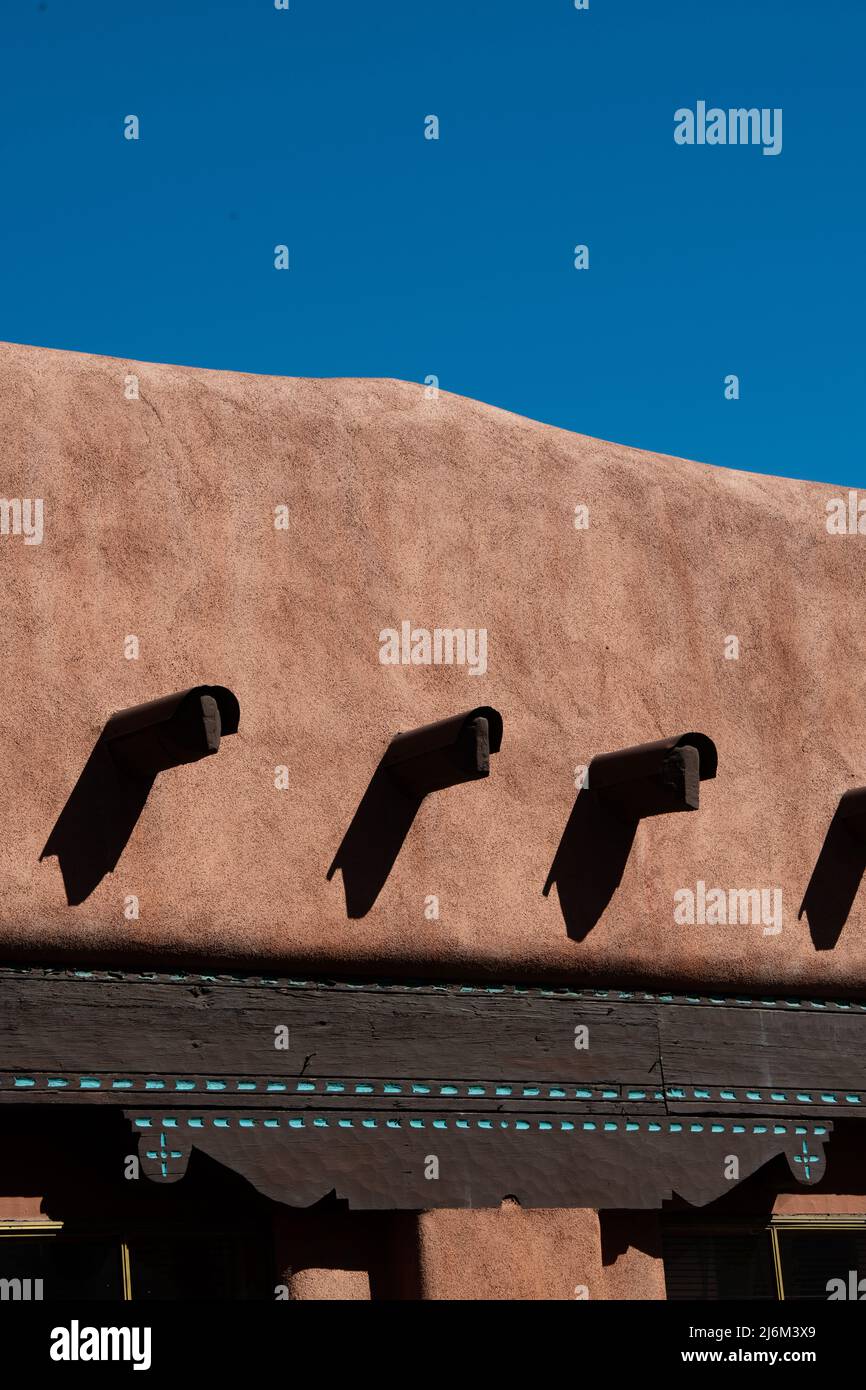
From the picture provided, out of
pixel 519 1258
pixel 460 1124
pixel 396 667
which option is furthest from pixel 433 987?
pixel 396 667

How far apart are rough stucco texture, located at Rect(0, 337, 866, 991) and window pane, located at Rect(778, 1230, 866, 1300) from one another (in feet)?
4.00

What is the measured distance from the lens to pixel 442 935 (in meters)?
8.77

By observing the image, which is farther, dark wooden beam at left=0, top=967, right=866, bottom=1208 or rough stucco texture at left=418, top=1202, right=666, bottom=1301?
rough stucco texture at left=418, top=1202, right=666, bottom=1301

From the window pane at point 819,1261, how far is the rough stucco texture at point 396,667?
1.22 metres

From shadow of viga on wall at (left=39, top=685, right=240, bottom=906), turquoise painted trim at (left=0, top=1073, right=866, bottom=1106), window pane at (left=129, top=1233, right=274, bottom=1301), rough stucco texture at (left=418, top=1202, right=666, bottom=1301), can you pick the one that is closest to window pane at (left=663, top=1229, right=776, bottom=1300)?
rough stucco texture at (left=418, top=1202, right=666, bottom=1301)

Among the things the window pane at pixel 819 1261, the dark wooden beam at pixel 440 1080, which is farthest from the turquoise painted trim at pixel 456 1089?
the window pane at pixel 819 1261

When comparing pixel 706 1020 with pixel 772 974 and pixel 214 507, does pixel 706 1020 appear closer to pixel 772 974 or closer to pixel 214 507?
pixel 772 974

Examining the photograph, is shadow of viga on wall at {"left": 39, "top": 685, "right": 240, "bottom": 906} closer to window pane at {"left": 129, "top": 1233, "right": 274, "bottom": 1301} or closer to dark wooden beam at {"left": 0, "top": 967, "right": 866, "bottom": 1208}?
dark wooden beam at {"left": 0, "top": 967, "right": 866, "bottom": 1208}

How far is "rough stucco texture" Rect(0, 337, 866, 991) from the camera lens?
8.27 m

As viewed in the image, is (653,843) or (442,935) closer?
(442,935)

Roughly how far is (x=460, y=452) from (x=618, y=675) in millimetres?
1333
